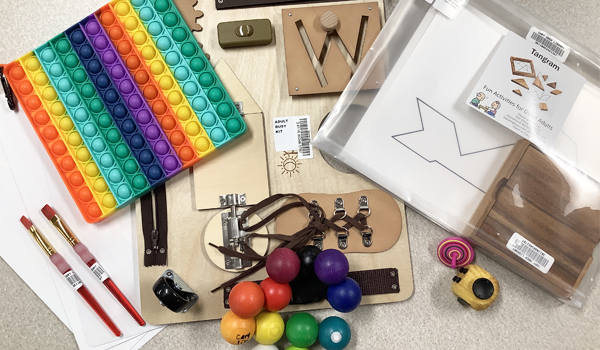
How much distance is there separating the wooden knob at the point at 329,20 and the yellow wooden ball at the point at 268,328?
0.58 m

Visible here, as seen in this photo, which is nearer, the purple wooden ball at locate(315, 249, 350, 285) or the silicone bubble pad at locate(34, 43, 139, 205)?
the purple wooden ball at locate(315, 249, 350, 285)

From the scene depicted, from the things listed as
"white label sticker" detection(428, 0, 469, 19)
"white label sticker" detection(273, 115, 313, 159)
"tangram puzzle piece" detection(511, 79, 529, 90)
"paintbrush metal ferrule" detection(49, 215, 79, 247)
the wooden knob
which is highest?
"white label sticker" detection(428, 0, 469, 19)

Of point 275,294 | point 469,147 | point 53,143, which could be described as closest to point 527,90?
point 469,147

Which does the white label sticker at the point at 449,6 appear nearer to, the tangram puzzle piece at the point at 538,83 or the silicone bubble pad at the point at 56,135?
the tangram puzzle piece at the point at 538,83

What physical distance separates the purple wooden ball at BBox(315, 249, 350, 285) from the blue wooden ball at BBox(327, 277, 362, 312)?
0.05 feet

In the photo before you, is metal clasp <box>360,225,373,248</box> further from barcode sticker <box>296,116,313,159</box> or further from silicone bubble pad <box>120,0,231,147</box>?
silicone bubble pad <box>120,0,231,147</box>

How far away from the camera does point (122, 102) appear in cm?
93

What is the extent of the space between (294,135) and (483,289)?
0.48m

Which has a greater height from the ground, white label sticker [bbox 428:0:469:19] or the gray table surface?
white label sticker [bbox 428:0:469:19]

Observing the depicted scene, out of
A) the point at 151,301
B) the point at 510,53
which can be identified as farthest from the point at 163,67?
the point at 510,53

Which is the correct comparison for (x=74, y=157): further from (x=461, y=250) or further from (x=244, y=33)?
(x=461, y=250)

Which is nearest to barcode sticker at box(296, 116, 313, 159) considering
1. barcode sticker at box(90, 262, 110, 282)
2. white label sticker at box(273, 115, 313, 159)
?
white label sticker at box(273, 115, 313, 159)

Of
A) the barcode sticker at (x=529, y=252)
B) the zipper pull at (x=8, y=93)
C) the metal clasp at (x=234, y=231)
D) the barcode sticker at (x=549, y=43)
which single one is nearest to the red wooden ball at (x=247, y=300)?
the metal clasp at (x=234, y=231)

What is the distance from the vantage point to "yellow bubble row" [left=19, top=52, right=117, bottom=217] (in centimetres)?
91
